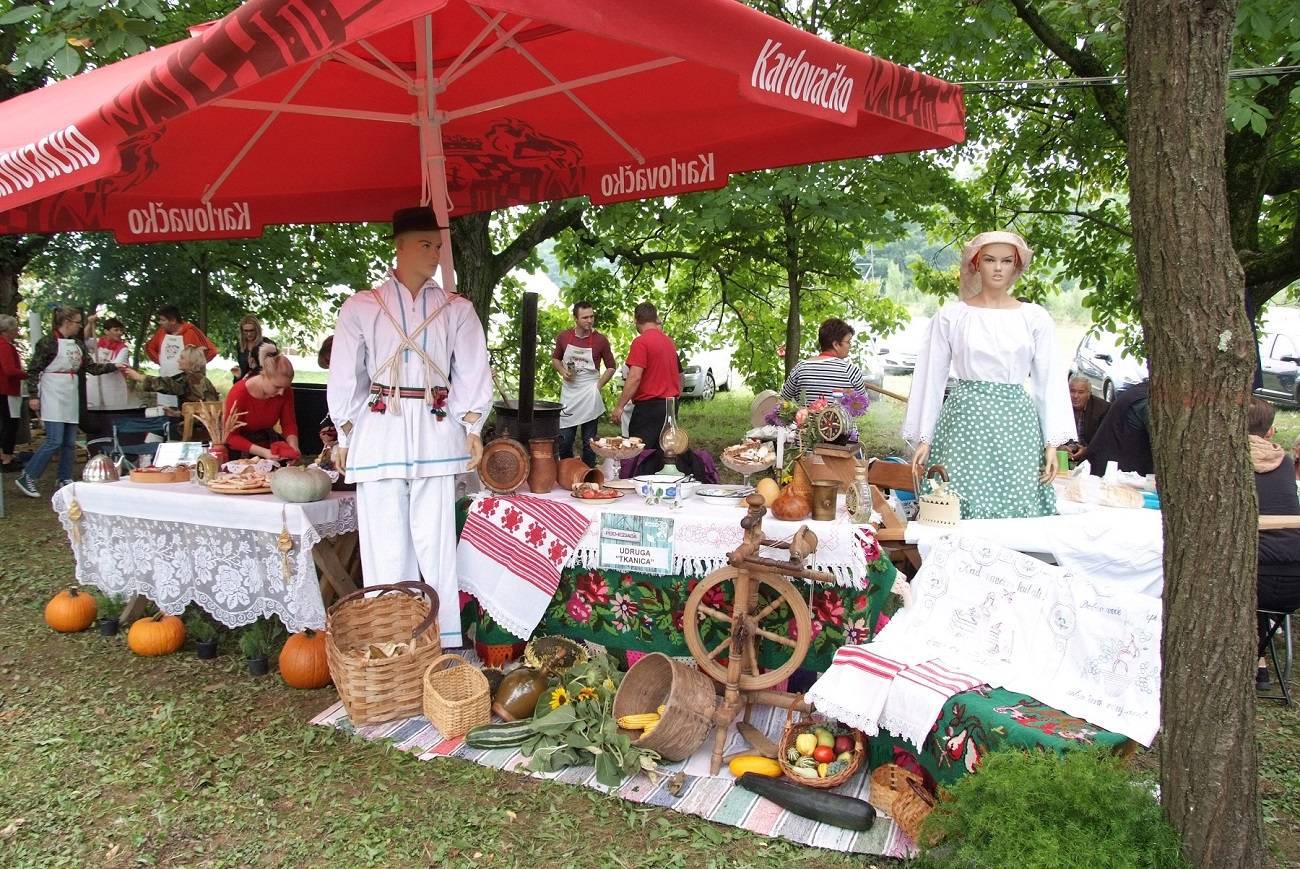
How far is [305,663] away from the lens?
4.09m

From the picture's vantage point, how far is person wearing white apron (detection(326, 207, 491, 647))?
3.94m

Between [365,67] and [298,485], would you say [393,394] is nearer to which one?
[298,485]

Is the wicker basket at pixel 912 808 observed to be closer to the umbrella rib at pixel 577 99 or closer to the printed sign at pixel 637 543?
the printed sign at pixel 637 543

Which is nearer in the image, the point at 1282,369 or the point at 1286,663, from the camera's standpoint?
the point at 1286,663

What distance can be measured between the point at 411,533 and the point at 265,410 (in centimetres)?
178

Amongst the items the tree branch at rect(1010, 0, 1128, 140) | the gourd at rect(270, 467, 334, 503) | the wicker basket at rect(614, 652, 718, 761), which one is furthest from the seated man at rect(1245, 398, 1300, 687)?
the gourd at rect(270, 467, 334, 503)

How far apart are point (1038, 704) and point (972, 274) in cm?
184

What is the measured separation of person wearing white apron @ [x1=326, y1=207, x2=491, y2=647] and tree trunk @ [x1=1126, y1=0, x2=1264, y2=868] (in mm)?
2803

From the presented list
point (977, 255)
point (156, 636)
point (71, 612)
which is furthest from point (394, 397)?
point (977, 255)

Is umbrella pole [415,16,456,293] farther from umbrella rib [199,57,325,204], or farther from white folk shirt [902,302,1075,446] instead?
white folk shirt [902,302,1075,446]

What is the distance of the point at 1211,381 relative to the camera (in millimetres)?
2217

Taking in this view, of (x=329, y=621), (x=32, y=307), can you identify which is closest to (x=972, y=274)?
(x=329, y=621)

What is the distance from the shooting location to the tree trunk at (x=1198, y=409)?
7.20 ft

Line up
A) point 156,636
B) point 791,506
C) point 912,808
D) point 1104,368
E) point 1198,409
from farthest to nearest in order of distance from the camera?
point 1104,368 → point 156,636 → point 791,506 → point 912,808 → point 1198,409
